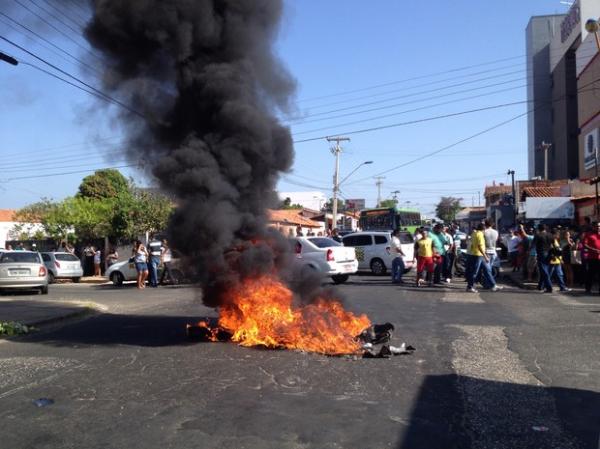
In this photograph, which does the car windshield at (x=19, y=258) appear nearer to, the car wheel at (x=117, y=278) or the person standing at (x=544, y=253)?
the car wheel at (x=117, y=278)

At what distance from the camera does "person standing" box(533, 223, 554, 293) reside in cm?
1342

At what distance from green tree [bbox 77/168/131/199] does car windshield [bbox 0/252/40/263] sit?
1303 inches

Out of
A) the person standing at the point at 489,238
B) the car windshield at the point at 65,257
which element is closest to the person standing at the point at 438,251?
the person standing at the point at 489,238

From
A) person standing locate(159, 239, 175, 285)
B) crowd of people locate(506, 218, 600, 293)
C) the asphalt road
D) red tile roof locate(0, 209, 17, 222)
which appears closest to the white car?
person standing locate(159, 239, 175, 285)

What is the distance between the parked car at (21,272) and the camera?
16484 mm

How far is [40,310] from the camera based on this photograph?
40.2 feet

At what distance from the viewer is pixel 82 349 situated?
315 inches

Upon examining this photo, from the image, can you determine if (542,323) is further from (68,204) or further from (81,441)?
(68,204)

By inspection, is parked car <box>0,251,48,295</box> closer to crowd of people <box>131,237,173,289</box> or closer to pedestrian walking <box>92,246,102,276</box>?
crowd of people <box>131,237,173,289</box>

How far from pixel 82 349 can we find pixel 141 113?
378 cm

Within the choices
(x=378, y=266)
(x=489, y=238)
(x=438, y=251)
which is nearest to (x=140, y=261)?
→ (x=378, y=266)

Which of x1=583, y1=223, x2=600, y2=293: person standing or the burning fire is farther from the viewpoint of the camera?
x1=583, y1=223, x2=600, y2=293: person standing

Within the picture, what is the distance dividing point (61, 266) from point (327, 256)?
12.8 metres

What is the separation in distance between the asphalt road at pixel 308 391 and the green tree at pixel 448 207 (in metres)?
87.6
